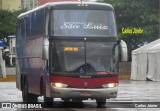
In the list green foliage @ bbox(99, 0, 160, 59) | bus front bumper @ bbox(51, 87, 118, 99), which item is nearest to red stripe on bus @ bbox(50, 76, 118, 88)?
bus front bumper @ bbox(51, 87, 118, 99)

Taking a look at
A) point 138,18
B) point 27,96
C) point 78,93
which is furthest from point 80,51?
point 138,18

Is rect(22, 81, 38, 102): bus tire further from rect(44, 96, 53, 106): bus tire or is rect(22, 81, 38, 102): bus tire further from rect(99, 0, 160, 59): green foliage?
rect(99, 0, 160, 59): green foliage

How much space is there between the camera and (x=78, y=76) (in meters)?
18.7

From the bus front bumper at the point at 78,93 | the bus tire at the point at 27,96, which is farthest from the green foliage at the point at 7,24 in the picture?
the bus front bumper at the point at 78,93

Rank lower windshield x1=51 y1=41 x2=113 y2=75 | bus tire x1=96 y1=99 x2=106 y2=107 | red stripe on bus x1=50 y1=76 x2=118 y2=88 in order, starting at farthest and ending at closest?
bus tire x1=96 y1=99 x2=106 y2=107 < lower windshield x1=51 y1=41 x2=113 y2=75 < red stripe on bus x1=50 y1=76 x2=118 y2=88

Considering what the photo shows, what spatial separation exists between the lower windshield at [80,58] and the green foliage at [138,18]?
134 feet

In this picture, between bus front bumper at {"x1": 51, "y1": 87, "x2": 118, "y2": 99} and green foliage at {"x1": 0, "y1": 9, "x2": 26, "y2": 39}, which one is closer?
bus front bumper at {"x1": 51, "y1": 87, "x2": 118, "y2": 99}

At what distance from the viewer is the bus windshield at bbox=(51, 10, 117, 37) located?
19.0 metres

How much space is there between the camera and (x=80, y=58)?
1881 cm

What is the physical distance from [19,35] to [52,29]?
21.0ft

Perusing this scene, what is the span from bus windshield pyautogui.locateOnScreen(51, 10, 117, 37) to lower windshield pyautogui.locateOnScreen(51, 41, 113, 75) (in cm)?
35

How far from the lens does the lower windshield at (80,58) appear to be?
61.6 feet

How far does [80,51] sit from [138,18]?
4235cm

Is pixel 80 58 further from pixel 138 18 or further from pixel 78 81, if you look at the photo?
pixel 138 18
